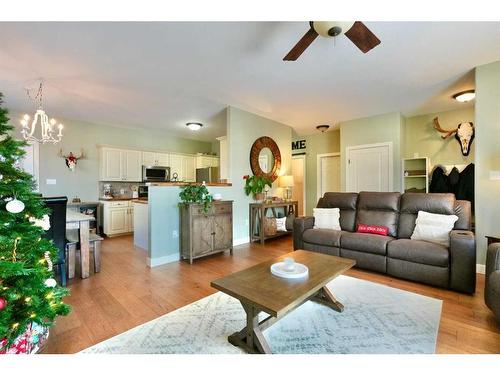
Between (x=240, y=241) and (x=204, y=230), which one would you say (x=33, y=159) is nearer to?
(x=204, y=230)

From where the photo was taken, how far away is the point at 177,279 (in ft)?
9.10

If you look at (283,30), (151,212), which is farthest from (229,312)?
(283,30)

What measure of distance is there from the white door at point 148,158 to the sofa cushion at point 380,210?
4797 millimetres

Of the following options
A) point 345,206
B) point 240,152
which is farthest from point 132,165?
point 345,206

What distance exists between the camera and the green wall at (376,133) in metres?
4.49

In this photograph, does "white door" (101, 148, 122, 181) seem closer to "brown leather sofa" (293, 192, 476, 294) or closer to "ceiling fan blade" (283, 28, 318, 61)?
"brown leather sofa" (293, 192, 476, 294)

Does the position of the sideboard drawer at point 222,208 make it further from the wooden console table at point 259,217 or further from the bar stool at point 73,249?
the bar stool at point 73,249

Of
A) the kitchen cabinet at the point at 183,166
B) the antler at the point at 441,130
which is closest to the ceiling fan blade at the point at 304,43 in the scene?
the antler at the point at 441,130

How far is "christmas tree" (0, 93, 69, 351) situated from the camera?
1151 millimetres

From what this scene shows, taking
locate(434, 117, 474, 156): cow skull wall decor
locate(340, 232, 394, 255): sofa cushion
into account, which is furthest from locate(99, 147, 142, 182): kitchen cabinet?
locate(434, 117, 474, 156): cow skull wall decor

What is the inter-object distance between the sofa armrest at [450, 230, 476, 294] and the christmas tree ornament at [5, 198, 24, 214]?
11.5 feet

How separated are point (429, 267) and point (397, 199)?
108 cm

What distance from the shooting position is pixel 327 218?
11.9 feet
